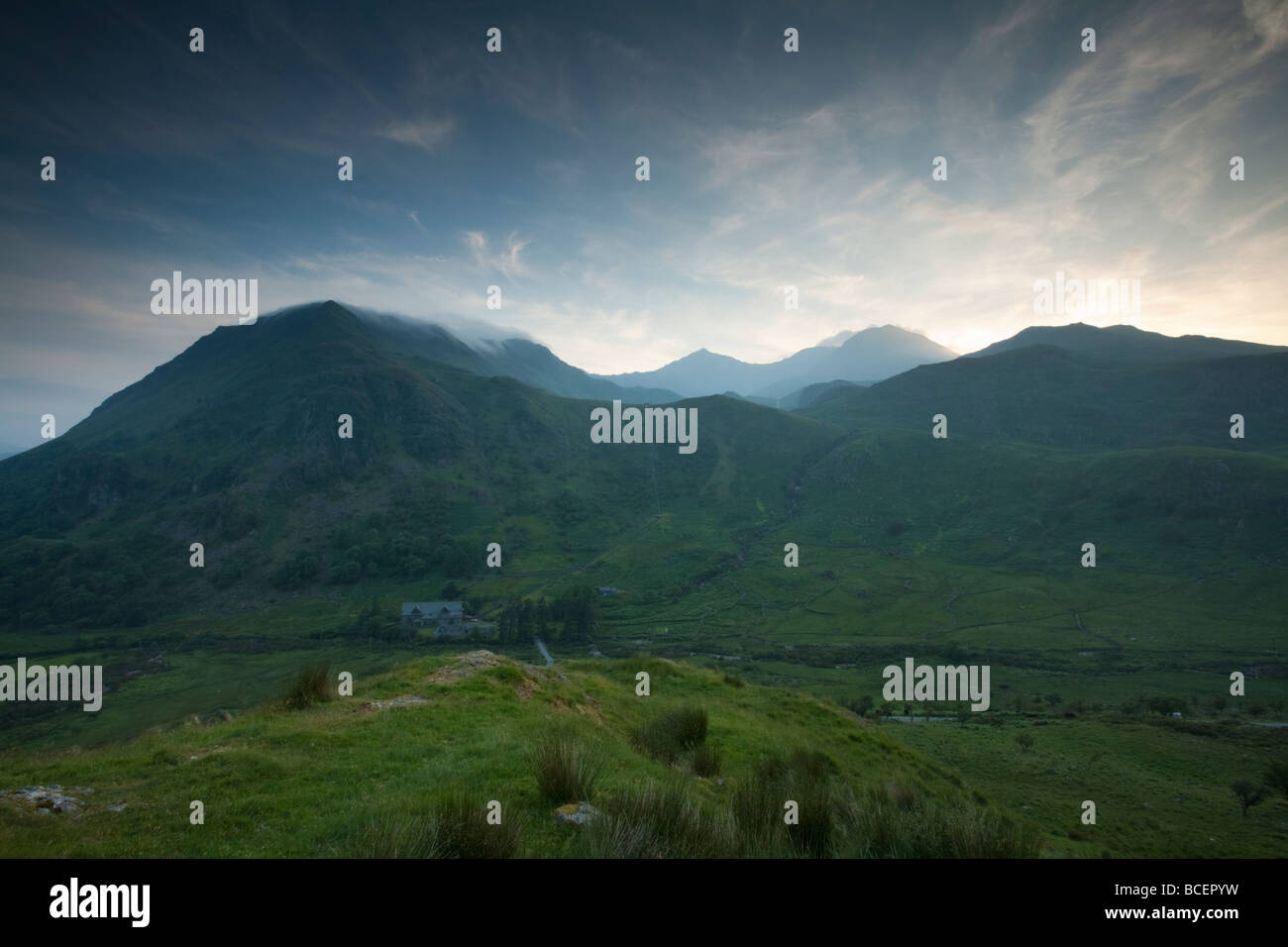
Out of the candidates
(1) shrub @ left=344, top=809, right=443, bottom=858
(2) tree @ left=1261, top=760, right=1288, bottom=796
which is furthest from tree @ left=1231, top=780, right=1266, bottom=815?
(1) shrub @ left=344, top=809, right=443, bottom=858

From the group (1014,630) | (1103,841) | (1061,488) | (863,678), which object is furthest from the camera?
(1061,488)

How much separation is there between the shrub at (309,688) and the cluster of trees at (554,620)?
269ft

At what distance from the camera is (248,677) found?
82.7 meters

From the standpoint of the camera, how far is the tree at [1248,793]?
87.7 ft

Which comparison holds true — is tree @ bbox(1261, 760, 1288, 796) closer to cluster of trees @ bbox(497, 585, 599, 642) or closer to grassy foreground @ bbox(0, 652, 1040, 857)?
grassy foreground @ bbox(0, 652, 1040, 857)

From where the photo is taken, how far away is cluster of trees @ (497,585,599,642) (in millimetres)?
96000

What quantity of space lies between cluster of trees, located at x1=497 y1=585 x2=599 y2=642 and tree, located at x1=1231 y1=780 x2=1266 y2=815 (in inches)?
3183

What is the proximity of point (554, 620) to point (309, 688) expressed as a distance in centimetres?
9103

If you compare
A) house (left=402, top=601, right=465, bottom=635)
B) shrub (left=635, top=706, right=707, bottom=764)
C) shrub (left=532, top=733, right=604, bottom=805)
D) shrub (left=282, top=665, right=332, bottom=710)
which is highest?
shrub (left=532, top=733, right=604, bottom=805)

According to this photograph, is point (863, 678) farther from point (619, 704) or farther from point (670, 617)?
point (619, 704)

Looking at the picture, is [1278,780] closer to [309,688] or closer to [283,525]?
[309,688]
